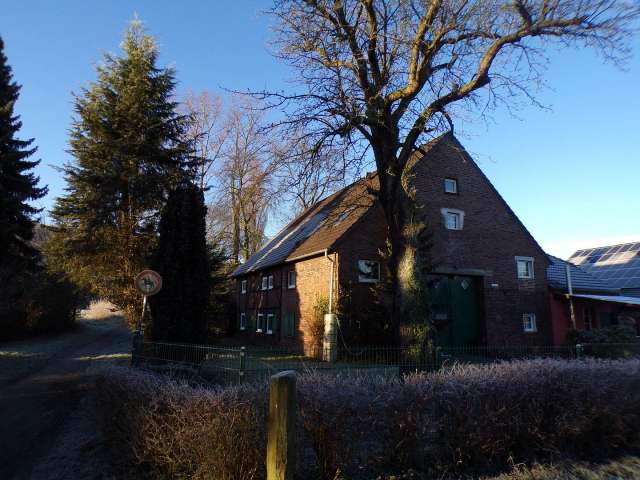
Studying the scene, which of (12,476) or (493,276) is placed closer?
(12,476)

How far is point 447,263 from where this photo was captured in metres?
18.8

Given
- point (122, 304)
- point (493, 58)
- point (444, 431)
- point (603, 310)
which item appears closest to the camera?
point (444, 431)

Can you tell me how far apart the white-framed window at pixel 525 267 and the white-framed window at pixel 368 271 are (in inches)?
302

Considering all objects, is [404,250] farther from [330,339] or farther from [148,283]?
[148,283]

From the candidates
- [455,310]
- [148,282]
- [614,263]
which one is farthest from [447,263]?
[614,263]

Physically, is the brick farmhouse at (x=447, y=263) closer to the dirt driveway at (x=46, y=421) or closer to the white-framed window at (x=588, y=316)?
the white-framed window at (x=588, y=316)

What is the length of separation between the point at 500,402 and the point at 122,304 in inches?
713

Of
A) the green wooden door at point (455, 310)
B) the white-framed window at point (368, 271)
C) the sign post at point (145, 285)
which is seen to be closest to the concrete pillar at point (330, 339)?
the white-framed window at point (368, 271)

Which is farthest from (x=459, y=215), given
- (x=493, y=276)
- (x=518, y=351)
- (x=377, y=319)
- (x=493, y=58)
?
(x=518, y=351)

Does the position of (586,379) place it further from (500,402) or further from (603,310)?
(603,310)

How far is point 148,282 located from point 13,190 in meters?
14.3

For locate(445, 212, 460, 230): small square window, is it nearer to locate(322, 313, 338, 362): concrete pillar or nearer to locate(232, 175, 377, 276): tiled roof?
locate(232, 175, 377, 276): tiled roof

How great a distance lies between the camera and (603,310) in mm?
21062

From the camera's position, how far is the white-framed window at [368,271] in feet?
56.4
